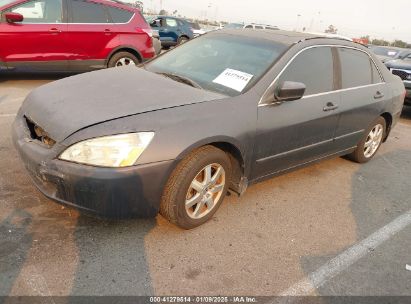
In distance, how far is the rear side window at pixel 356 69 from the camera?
4.04m

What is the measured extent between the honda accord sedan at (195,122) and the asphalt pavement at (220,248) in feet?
0.91

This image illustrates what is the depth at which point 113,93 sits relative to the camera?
295 cm

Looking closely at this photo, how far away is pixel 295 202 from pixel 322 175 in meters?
0.92

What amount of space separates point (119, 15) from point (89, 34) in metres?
0.88

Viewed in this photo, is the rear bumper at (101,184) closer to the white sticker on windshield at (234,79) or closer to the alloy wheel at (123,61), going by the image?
the white sticker on windshield at (234,79)

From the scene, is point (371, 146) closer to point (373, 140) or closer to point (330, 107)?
point (373, 140)

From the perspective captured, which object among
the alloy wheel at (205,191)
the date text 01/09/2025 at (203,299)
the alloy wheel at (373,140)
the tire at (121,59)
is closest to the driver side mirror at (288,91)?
the alloy wheel at (205,191)

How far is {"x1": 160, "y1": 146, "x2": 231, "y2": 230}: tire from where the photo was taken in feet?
8.86

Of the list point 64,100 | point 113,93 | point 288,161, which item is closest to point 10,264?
point 64,100

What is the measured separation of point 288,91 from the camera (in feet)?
10.2

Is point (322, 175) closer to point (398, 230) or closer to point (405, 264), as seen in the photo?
point (398, 230)

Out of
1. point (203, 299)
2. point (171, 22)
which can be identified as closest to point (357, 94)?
point (203, 299)

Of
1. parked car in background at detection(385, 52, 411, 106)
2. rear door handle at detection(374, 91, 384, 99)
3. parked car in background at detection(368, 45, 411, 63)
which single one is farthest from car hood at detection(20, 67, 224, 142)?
parked car in background at detection(368, 45, 411, 63)

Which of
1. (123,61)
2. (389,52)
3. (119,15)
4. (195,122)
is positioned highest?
(119,15)
